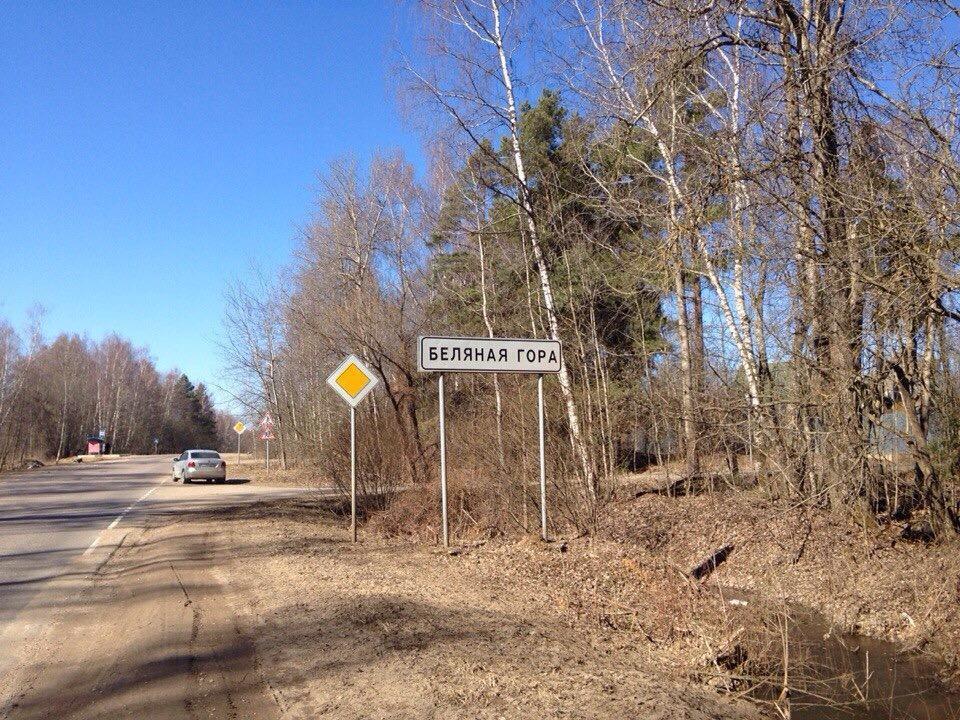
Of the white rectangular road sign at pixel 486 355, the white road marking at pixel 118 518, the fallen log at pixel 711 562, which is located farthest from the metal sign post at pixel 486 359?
the white road marking at pixel 118 518

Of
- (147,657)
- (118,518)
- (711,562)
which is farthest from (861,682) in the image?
(118,518)

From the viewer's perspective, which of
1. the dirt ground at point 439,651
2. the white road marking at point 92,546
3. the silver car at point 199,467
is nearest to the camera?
the dirt ground at point 439,651

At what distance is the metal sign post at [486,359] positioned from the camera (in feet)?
35.1

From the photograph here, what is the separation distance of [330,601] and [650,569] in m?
3.61

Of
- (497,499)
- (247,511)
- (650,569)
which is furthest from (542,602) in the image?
(247,511)

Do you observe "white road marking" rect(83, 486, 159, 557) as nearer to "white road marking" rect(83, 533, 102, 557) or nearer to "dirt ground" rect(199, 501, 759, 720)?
"white road marking" rect(83, 533, 102, 557)

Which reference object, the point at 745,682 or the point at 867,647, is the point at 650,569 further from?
the point at 745,682

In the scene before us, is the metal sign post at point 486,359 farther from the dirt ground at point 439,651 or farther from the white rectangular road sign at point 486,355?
the dirt ground at point 439,651

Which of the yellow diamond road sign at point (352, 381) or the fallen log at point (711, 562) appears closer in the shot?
the fallen log at point (711, 562)

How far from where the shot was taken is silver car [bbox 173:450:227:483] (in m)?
32.8

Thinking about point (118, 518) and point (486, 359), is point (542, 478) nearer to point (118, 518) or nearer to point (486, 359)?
point (486, 359)

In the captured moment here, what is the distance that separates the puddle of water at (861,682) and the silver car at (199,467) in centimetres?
2847

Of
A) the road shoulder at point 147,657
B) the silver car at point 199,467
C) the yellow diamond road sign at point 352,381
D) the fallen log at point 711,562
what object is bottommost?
the fallen log at point 711,562

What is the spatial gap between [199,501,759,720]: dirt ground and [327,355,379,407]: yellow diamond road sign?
2.89 metres
